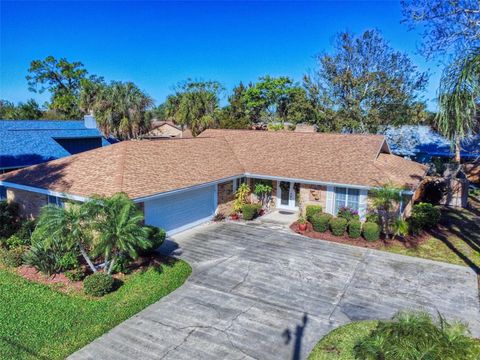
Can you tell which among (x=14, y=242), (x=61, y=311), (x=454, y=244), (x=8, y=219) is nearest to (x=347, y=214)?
(x=454, y=244)

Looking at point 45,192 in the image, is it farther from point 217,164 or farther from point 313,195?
point 313,195

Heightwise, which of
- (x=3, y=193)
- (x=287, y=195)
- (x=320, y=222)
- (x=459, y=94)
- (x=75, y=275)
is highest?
(x=459, y=94)

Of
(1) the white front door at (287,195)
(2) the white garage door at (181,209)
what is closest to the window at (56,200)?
(2) the white garage door at (181,209)

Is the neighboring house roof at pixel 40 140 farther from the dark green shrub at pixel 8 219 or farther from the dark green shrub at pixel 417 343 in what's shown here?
the dark green shrub at pixel 417 343

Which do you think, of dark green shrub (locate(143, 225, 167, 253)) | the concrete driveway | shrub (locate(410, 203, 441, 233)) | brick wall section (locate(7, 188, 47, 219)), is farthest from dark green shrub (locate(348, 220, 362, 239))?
brick wall section (locate(7, 188, 47, 219))

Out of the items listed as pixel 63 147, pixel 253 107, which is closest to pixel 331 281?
pixel 63 147

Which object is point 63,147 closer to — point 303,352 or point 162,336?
point 162,336

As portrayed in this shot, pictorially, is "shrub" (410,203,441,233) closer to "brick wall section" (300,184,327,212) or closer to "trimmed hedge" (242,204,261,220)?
"brick wall section" (300,184,327,212)
